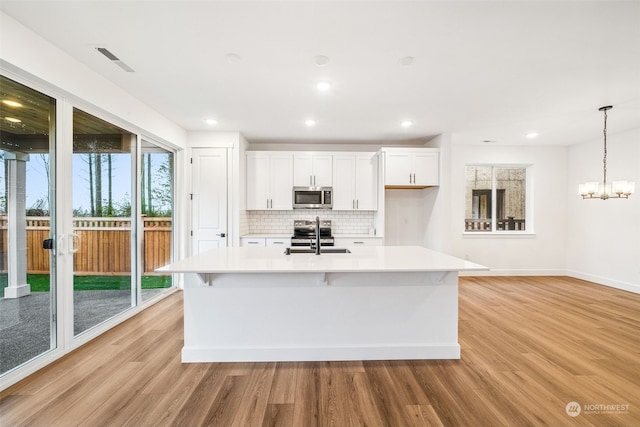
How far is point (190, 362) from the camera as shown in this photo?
2.40m

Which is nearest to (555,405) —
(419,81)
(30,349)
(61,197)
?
(419,81)

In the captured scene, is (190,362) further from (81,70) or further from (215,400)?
(81,70)

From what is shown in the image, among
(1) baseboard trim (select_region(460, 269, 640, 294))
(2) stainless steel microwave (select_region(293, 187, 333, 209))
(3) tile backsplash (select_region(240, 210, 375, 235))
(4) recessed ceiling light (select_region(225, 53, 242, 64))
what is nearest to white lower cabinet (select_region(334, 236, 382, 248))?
(3) tile backsplash (select_region(240, 210, 375, 235))

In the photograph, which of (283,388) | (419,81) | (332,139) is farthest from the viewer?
(332,139)

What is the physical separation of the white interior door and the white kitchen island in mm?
2221

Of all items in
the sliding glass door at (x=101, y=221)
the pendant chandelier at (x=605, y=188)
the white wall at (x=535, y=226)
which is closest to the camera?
the sliding glass door at (x=101, y=221)

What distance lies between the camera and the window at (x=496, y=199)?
18.7 feet

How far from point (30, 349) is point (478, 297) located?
5044 millimetres

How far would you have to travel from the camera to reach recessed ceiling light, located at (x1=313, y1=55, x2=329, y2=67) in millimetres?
2385

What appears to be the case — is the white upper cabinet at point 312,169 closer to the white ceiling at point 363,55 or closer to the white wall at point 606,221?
the white ceiling at point 363,55

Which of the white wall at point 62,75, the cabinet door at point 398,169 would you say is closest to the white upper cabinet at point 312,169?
the cabinet door at point 398,169

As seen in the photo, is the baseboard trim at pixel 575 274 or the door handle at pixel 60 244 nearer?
the door handle at pixel 60 244

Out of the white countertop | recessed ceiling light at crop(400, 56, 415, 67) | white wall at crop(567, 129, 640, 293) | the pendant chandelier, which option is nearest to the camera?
the white countertop

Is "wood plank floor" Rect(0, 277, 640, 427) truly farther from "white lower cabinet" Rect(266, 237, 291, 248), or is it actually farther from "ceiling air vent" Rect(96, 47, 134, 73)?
"ceiling air vent" Rect(96, 47, 134, 73)
